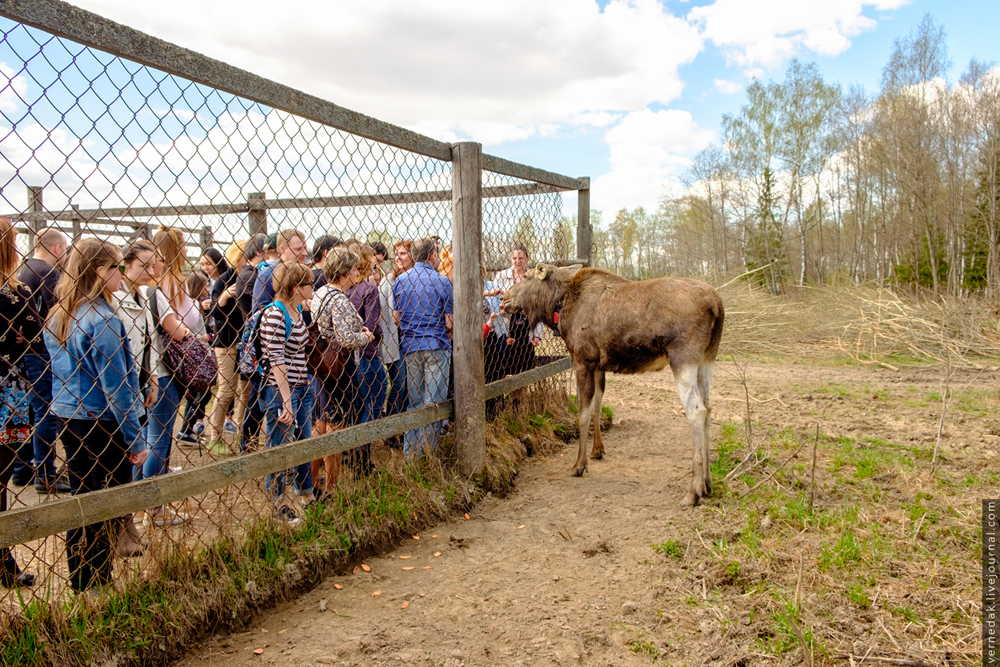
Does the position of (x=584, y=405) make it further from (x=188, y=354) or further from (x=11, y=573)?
(x=11, y=573)

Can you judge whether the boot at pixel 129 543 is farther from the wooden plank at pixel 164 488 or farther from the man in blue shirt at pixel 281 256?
the man in blue shirt at pixel 281 256

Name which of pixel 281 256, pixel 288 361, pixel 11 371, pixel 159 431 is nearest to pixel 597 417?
pixel 288 361

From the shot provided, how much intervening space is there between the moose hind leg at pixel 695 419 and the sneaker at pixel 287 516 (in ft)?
9.10

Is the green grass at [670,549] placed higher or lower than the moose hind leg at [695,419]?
lower

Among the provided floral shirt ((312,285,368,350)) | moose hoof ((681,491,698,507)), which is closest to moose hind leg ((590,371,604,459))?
moose hoof ((681,491,698,507))

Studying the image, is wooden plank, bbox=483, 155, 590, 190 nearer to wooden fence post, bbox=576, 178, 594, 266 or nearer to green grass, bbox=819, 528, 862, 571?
wooden fence post, bbox=576, 178, 594, 266

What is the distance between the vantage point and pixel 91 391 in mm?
2916

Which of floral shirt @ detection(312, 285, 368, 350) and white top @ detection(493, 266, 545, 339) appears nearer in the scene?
floral shirt @ detection(312, 285, 368, 350)

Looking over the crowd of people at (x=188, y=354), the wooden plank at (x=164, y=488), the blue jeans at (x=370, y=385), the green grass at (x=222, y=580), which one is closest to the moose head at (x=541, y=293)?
the crowd of people at (x=188, y=354)

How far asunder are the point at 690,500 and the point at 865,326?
1003cm

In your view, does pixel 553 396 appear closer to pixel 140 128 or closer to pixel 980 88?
pixel 140 128

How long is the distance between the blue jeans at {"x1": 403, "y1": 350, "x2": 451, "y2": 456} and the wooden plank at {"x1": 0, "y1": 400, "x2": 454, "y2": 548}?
76 cm

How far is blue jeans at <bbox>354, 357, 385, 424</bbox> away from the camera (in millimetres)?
4449

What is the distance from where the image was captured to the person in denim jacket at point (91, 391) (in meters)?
2.75
